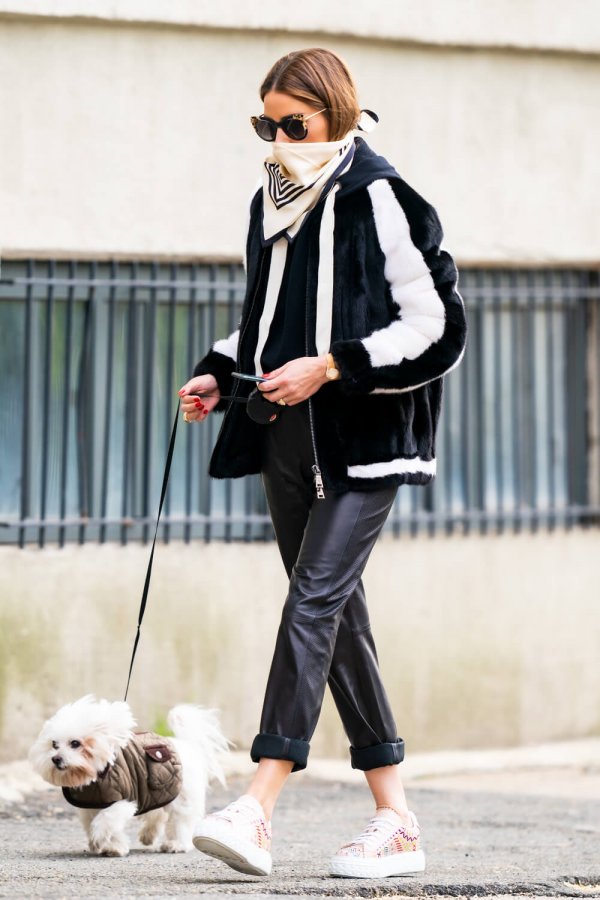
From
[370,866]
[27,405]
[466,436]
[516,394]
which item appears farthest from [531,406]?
[370,866]

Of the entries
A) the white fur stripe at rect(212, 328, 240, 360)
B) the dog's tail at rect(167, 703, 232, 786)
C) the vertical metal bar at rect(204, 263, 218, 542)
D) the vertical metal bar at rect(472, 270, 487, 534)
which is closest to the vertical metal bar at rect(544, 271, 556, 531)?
the vertical metal bar at rect(472, 270, 487, 534)

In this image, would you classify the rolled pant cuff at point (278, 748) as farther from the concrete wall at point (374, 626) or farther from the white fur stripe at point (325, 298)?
the concrete wall at point (374, 626)

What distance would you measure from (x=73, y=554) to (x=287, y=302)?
3120mm

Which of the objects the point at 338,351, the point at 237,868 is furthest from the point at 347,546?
the point at 237,868

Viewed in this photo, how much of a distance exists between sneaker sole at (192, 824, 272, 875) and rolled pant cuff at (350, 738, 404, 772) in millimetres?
550

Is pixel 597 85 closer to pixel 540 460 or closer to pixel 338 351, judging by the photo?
pixel 540 460

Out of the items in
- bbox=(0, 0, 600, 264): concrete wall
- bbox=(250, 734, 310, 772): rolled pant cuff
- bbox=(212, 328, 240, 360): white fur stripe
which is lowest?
bbox=(250, 734, 310, 772): rolled pant cuff

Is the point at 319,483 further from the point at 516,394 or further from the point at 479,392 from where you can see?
the point at 516,394

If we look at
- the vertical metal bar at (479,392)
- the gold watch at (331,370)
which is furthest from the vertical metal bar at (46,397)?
the gold watch at (331,370)

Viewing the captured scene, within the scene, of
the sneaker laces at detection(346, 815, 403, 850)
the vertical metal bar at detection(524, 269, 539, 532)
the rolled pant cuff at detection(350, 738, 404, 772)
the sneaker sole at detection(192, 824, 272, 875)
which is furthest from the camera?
the vertical metal bar at detection(524, 269, 539, 532)

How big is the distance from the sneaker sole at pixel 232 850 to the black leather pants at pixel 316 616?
0.28m

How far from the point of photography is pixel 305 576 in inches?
172

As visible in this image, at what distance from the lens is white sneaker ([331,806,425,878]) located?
176 inches

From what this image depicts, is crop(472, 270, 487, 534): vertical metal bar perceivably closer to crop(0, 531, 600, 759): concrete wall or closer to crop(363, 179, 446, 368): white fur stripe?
crop(0, 531, 600, 759): concrete wall
